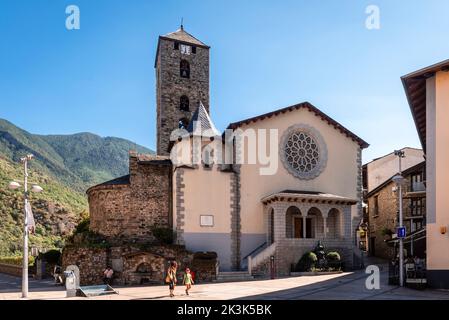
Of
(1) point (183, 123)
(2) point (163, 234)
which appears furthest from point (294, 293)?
(1) point (183, 123)

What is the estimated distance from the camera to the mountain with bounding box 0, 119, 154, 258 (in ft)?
191

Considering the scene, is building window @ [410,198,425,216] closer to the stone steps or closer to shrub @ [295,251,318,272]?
shrub @ [295,251,318,272]

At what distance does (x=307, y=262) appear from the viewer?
29859mm

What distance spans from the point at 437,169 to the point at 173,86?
91.6 ft

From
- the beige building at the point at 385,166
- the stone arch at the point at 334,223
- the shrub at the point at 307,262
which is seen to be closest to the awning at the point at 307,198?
the stone arch at the point at 334,223

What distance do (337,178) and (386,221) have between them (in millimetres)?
12302

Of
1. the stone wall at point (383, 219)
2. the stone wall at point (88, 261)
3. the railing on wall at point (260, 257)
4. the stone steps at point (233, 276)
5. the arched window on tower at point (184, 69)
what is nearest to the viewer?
the stone wall at point (88, 261)

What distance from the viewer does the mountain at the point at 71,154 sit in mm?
103438

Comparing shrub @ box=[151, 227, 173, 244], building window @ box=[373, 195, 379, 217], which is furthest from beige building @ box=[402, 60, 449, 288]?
building window @ box=[373, 195, 379, 217]

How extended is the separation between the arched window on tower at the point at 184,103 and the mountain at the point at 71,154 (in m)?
51.0

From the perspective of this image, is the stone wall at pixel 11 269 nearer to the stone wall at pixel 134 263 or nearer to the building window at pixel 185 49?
the stone wall at pixel 134 263

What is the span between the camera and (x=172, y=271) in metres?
19.6

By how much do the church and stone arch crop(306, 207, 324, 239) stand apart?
8 cm
